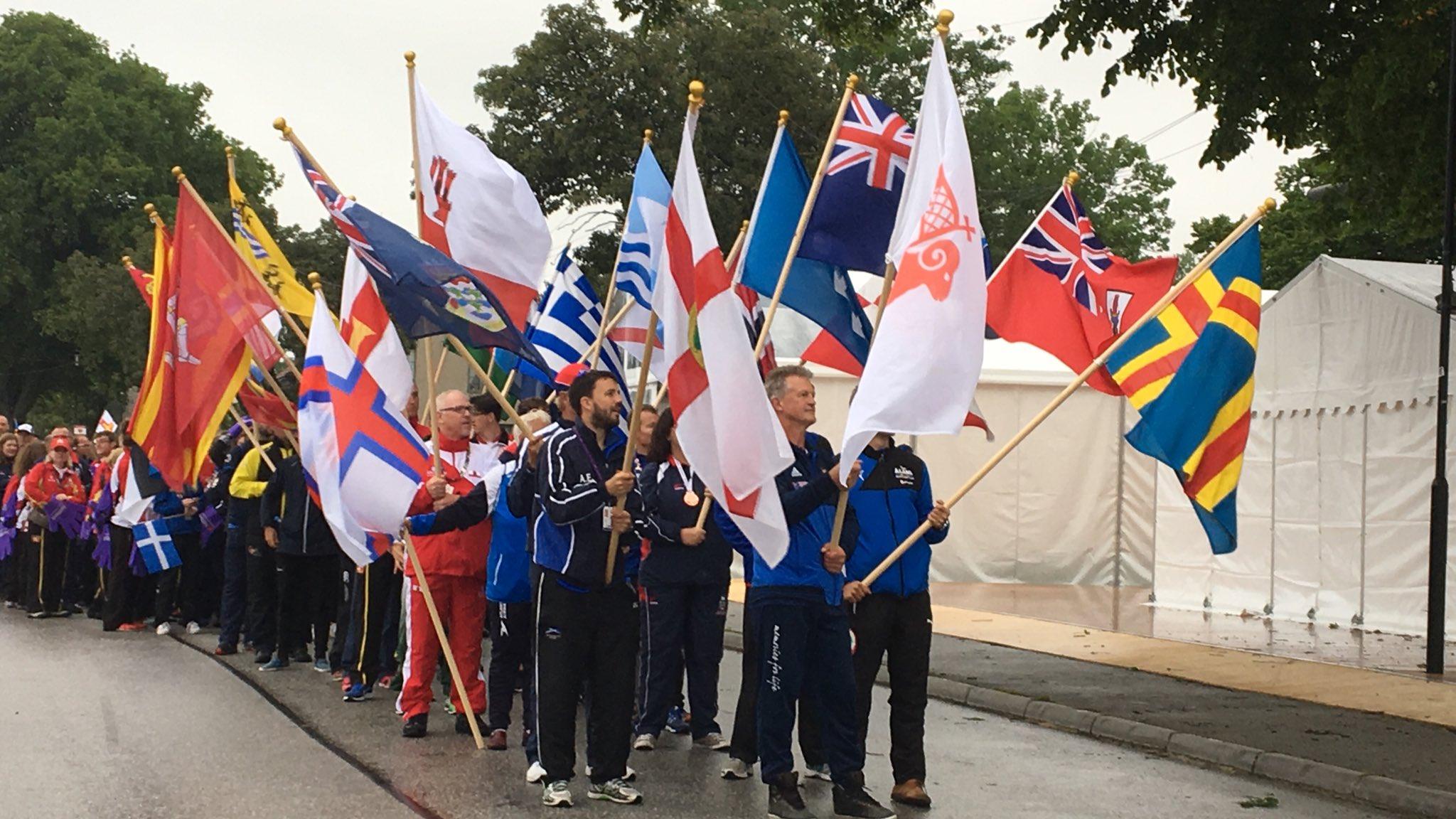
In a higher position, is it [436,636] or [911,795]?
[436,636]

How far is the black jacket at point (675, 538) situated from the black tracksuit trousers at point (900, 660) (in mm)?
1292

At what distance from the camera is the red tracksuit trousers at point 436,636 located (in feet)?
32.7

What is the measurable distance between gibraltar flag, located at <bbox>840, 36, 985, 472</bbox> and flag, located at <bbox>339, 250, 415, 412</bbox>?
313 centimetres

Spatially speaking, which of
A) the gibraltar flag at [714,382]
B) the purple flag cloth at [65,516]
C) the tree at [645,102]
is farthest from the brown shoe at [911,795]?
the tree at [645,102]

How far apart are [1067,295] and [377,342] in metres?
3.81

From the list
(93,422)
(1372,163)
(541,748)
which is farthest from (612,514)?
(93,422)

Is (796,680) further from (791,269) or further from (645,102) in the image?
(645,102)

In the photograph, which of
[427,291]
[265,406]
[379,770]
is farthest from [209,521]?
[427,291]

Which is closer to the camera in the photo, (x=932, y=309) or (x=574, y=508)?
(x=932, y=309)

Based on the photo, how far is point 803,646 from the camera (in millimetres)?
7883

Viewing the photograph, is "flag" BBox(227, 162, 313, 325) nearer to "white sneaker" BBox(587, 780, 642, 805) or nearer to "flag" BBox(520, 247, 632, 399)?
"flag" BBox(520, 247, 632, 399)

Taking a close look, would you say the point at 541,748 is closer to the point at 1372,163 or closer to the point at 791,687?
→ the point at 791,687

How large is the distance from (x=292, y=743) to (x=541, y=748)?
2.50 meters

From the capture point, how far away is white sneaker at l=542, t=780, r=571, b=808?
7848mm
